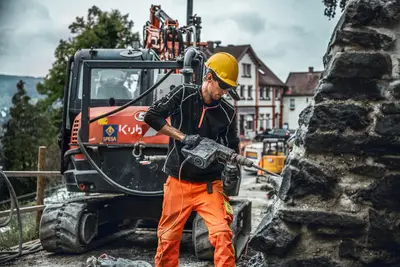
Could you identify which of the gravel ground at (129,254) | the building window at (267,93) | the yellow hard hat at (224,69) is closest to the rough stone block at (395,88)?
the yellow hard hat at (224,69)

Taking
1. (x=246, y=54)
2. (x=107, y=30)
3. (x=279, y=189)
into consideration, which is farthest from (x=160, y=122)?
(x=246, y=54)

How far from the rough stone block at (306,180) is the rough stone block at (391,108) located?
536 mm

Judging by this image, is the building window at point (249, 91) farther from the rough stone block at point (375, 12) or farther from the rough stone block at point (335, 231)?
the rough stone block at point (335, 231)

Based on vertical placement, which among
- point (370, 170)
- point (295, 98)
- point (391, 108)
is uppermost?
point (295, 98)

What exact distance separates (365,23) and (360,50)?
18cm

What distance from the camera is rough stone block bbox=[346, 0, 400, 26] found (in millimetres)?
4289

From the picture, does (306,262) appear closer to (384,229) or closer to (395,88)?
(384,229)

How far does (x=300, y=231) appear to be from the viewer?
4355 millimetres

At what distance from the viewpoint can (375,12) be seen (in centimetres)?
431

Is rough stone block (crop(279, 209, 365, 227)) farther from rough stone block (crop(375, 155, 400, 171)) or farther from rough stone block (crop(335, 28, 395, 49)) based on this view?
rough stone block (crop(335, 28, 395, 49))

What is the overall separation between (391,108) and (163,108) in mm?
1768

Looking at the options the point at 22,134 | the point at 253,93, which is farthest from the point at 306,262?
the point at 253,93

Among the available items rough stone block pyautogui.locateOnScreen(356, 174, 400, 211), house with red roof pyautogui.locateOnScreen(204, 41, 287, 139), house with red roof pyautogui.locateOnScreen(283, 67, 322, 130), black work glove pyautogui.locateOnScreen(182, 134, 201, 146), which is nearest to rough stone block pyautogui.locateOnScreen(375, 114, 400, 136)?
rough stone block pyautogui.locateOnScreen(356, 174, 400, 211)

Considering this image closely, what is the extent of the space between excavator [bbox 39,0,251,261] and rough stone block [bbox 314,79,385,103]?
2826mm
